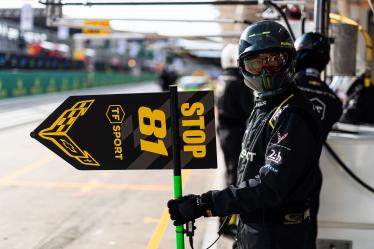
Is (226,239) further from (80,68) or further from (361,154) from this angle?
(80,68)

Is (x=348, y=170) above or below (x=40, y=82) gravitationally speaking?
above

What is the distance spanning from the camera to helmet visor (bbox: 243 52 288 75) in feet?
7.57

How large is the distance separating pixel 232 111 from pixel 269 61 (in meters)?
2.86

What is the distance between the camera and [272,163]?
208 cm

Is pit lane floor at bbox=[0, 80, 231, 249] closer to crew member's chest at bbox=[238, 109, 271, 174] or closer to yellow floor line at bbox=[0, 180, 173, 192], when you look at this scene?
yellow floor line at bbox=[0, 180, 173, 192]

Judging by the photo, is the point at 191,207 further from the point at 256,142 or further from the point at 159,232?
the point at 159,232

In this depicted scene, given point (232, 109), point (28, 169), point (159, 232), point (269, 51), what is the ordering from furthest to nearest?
point (28, 169)
point (159, 232)
point (232, 109)
point (269, 51)

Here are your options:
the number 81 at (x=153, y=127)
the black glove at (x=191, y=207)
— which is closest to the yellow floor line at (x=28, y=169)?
Answer: the number 81 at (x=153, y=127)

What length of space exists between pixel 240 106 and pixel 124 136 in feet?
9.12

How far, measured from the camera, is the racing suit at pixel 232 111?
5.09 m

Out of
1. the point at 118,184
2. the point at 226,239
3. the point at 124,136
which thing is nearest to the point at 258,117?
the point at 124,136

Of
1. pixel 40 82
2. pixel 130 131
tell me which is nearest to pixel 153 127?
pixel 130 131

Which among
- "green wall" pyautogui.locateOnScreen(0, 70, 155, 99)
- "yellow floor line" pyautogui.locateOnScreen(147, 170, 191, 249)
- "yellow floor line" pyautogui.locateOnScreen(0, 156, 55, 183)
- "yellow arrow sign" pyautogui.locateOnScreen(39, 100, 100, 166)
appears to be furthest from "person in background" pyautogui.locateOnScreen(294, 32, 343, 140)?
"green wall" pyautogui.locateOnScreen(0, 70, 155, 99)

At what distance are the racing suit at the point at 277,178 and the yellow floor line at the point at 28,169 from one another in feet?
21.5
